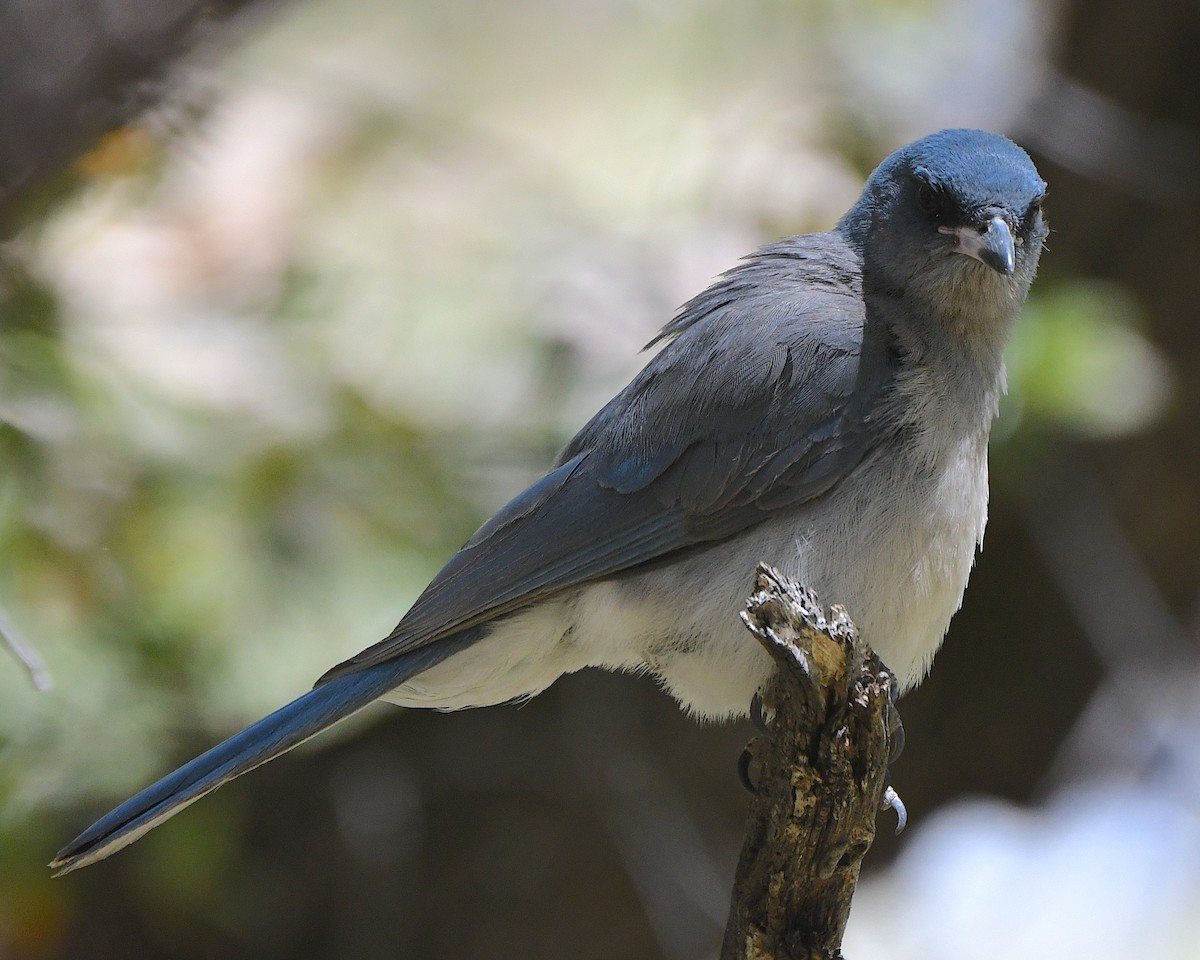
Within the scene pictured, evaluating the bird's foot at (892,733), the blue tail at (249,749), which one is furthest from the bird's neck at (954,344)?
the blue tail at (249,749)

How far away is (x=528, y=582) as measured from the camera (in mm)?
3445

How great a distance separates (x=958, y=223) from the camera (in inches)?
136

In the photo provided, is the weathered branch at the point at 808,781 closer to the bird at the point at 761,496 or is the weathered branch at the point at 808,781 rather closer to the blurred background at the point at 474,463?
the bird at the point at 761,496

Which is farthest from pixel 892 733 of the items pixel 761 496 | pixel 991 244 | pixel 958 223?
pixel 958 223

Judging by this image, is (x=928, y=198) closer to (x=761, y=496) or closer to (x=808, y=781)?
(x=761, y=496)

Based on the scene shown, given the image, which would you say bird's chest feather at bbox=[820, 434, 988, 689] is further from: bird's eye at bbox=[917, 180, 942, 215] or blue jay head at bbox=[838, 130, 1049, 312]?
bird's eye at bbox=[917, 180, 942, 215]

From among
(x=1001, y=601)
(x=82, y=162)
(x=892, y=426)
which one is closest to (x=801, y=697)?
(x=892, y=426)

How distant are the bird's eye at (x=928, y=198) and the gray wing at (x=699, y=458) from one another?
0.30 m

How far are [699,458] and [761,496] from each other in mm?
212

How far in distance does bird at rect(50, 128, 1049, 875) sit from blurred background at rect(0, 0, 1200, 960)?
2.79 feet

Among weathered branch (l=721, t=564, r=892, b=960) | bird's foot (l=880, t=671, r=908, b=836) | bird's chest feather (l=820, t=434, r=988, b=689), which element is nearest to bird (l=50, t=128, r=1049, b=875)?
bird's chest feather (l=820, t=434, r=988, b=689)

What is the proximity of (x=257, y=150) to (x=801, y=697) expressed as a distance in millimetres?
4420

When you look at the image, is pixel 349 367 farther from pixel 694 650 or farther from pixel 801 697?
pixel 801 697

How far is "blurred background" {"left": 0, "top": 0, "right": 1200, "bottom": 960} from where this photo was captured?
421 centimetres
